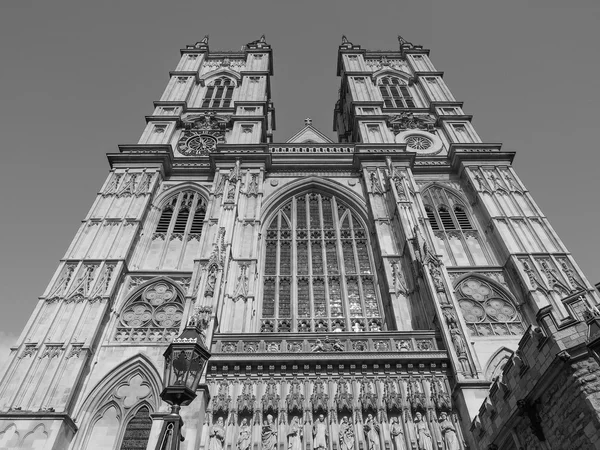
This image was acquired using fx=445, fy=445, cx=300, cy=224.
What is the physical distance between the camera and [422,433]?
35.1 ft

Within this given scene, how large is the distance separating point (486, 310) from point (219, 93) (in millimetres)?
21052

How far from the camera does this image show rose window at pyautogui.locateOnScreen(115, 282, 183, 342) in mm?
14477

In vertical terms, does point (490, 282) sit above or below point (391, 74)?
below

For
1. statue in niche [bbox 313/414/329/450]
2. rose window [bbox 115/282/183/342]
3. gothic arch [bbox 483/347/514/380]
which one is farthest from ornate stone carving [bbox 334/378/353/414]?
rose window [bbox 115/282/183/342]

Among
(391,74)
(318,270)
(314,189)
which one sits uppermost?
(391,74)

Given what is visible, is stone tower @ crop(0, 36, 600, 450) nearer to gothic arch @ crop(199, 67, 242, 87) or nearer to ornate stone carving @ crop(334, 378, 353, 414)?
ornate stone carving @ crop(334, 378, 353, 414)

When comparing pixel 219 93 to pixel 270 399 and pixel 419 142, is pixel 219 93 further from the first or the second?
pixel 270 399

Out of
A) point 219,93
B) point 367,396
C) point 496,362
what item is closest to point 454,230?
point 496,362

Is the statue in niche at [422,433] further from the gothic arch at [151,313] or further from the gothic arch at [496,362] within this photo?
the gothic arch at [151,313]

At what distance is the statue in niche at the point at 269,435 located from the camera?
34.3 feet

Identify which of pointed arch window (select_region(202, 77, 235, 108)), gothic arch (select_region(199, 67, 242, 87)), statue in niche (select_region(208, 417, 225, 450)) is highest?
gothic arch (select_region(199, 67, 242, 87))

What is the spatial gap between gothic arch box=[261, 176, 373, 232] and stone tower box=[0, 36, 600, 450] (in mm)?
91

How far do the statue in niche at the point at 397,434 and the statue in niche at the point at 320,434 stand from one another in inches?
62.4

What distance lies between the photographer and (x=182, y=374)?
564 centimetres
